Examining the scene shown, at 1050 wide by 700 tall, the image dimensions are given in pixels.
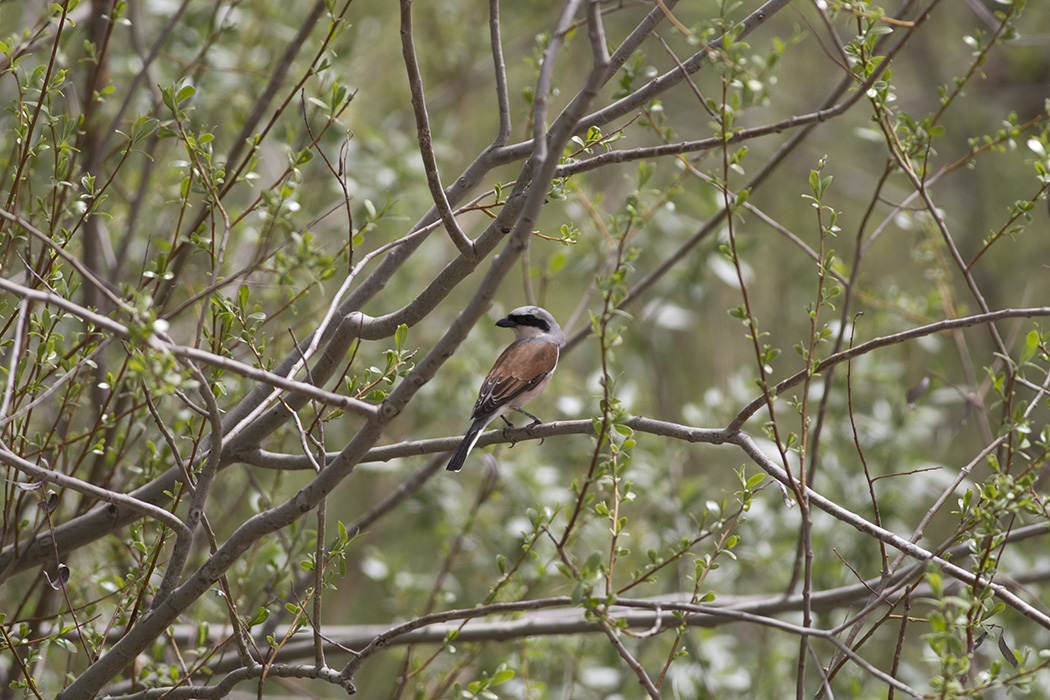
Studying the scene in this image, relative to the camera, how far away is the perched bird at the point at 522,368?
4461 mm

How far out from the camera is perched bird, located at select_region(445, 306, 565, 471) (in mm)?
4461

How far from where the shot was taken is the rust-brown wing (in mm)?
4477

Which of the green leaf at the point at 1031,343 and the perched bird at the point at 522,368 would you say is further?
the perched bird at the point at 522,368

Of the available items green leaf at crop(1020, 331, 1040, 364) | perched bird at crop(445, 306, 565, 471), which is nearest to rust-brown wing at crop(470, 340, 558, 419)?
perched bird at crop(445, 306, 565, 471)

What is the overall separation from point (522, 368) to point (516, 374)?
0.25ft

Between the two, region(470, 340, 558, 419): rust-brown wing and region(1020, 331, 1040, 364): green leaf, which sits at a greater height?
region(470, 340, 558, 419): rust-brown wing

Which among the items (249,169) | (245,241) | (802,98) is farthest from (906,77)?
(249,169)

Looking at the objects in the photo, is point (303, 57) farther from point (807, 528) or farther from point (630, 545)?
point (807, 528)

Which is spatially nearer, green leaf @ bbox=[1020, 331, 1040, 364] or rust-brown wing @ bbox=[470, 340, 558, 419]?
green leaf @ bbox=[1020, 331, 1040, 364]

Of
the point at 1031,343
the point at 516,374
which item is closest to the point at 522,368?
the point at 516,374

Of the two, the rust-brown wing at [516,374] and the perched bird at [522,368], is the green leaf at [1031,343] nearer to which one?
the perched bird at [522,368]

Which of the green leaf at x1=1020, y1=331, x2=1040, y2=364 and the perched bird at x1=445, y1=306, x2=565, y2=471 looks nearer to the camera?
the green leaf at x1=1020, y1=331, x2=1040, y2=364

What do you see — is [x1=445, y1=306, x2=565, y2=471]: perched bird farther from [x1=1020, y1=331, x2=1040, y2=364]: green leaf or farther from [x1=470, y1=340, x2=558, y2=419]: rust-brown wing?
[x1=1020, y1=331, x2=1040, y2=364]: green leaf

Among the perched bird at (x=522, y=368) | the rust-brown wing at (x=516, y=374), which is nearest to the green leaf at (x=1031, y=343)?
the perched bird at (x=522, y=368)
